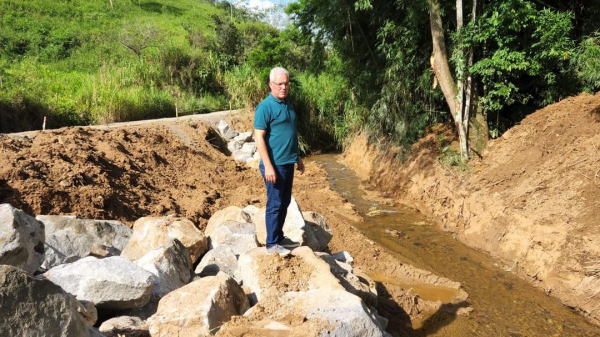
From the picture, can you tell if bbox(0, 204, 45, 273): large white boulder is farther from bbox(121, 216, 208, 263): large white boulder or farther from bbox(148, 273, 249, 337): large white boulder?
bbox(148, 273, 249, 337): large white boulder

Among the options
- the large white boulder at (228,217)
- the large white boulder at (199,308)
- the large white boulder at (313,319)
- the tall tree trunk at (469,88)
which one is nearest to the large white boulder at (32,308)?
the large white boulder at (199,308)

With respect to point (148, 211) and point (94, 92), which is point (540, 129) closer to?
point (148, 211)

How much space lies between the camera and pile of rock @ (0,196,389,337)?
207 centimetres

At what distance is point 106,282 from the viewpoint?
112 inches

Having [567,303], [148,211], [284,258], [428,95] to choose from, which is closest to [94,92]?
[148,211]

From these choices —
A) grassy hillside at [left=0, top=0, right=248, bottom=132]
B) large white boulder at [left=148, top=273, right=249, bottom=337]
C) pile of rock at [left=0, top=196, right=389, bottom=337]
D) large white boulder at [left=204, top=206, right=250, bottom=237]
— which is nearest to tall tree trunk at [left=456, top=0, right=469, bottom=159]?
pile of rock at [left=0, top=196, right=389, bottom=337]

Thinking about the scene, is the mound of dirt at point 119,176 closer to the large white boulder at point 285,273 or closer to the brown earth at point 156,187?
the brown earth at point 156,187

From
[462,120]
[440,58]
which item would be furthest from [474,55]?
[462,120]

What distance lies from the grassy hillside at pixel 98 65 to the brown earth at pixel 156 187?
3.19m

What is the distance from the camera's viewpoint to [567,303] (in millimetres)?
4164

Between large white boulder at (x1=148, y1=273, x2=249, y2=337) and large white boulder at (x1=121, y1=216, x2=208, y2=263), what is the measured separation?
1136mm

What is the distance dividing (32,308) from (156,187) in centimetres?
509

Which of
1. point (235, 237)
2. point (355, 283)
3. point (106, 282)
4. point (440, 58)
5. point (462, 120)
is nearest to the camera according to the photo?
point (106, 282)

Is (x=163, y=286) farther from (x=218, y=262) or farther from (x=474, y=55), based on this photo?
(x=474, y=55)
